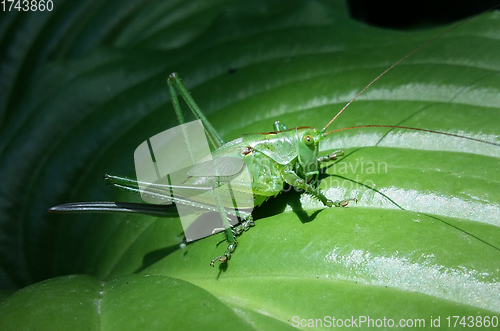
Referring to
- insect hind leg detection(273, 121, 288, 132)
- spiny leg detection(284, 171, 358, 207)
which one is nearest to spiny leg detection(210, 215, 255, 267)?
spiny leg detection(284, 171, 358, 207)

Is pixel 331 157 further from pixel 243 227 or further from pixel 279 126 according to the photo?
pixel 243 227

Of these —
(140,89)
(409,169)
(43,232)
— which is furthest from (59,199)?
(409,169)

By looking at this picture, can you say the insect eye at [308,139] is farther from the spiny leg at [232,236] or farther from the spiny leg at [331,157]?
the spiny leg at [232,236]

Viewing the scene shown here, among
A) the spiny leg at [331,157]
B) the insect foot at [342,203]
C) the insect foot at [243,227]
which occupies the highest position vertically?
the spiny leg at [331,157]

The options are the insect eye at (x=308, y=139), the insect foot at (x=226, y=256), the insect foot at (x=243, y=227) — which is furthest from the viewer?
the insect eye at (x=308, y=139)

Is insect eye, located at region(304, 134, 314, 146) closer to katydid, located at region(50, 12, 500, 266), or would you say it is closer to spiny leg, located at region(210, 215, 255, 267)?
katydid, located at region(50, 12, 500, 266)

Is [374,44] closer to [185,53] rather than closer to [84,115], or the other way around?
[185,53]

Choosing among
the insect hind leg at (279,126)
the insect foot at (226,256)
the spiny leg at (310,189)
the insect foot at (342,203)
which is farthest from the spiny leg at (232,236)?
the insect hind leg at (279,126)
